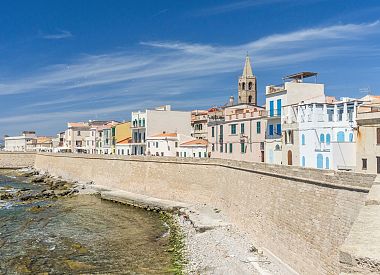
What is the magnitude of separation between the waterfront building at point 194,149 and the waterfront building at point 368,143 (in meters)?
29.9

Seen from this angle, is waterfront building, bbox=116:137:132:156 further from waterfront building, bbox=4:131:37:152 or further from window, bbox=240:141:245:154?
waterfront building, bbox=4:131:37:152

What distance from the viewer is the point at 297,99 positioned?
40.1 m

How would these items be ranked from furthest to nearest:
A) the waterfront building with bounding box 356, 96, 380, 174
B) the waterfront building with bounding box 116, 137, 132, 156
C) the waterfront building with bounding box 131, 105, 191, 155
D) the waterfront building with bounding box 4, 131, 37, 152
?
the waterfront building with bounding box 4, 131, 37, 152 < the waterfront building with bounding box 116, 137, 132, 156 < the waterfront building with bounding box 131, 105, 191, 155 < the waterfront building with bounding box 356, 96, 380, 174

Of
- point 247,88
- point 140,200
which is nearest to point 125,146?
point 247,88

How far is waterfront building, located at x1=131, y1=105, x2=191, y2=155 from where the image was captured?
6825cm

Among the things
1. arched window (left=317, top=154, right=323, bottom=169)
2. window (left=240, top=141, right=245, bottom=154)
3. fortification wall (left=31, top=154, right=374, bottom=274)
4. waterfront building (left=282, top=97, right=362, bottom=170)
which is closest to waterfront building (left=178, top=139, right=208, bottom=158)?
window (left=240, top=141, right=245, bottom=154)

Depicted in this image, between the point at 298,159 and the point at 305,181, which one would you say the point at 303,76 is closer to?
the point at 298,159

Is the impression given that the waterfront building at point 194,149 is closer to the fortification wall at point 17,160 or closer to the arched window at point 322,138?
the arched window at point 322,138

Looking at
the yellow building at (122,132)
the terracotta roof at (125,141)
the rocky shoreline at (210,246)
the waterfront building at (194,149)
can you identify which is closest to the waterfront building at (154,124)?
the terracotta roof at (125,141)

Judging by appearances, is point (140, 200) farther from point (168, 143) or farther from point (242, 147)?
point (168, 143)

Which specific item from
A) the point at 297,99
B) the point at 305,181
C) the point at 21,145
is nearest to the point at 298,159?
the point at 297,99

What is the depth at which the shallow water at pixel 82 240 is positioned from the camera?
22391 millimetres

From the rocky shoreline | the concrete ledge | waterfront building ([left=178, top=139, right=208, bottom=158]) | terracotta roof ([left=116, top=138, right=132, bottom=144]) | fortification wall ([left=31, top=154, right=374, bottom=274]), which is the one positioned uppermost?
terracotta roof ([left=116, top=138, right=132, bottom=144])

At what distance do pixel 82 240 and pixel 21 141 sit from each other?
408 ft
